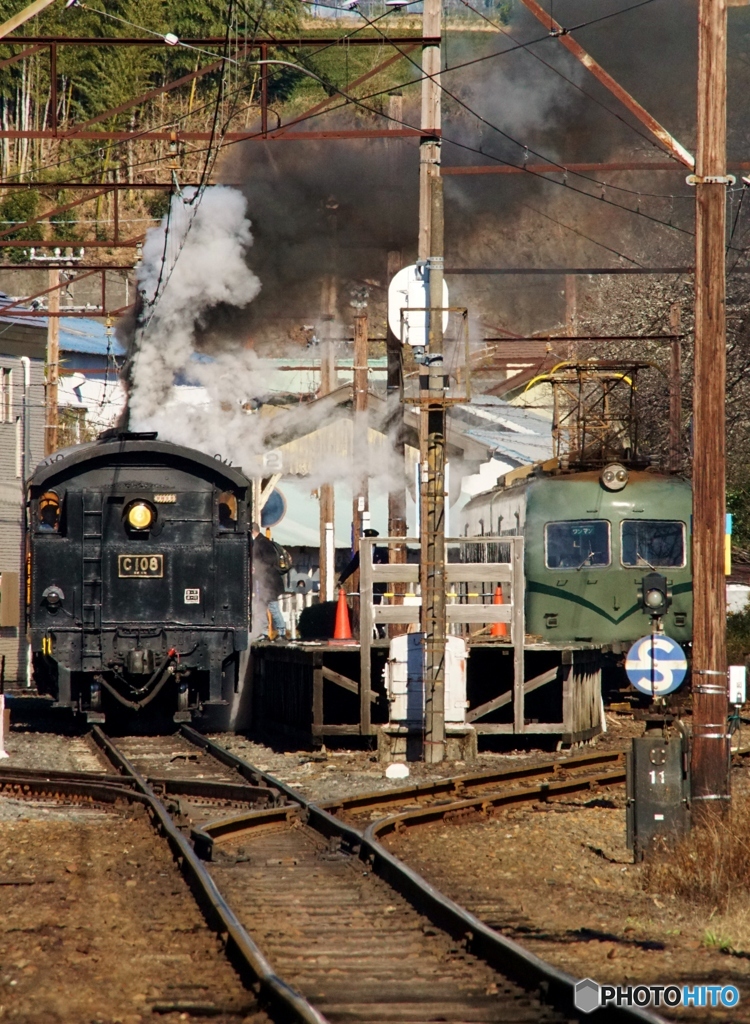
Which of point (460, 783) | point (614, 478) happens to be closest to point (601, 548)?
point (614, 478)

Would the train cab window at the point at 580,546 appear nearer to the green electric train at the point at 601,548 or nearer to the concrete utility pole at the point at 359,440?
the green electric train at the point at 601,548

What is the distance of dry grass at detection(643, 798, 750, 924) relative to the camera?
8.83 metres

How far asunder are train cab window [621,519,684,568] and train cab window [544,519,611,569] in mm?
310

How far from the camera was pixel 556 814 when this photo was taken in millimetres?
12883

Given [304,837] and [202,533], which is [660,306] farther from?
[304,837]

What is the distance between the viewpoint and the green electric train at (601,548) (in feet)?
71.3

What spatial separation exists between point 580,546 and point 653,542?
45.6 inches

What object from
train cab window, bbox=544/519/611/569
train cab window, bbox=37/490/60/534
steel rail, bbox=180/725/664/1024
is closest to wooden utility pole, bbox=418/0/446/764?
steel rail, bbox=180/725/664/1024

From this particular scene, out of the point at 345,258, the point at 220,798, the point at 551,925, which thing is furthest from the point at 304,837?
the point at 345,258

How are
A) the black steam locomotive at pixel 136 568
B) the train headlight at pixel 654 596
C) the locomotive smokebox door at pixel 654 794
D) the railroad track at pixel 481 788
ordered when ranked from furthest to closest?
the black steam locomotive at pixel 136 568
the railroad track at pixel 481 788
the train headlight at pixel 654 596
the locomotive smokebox door at pixel 654 794

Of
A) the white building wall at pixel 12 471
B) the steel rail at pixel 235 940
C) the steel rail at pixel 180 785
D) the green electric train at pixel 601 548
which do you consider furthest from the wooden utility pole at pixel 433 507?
the white building wall at pixel 12 471

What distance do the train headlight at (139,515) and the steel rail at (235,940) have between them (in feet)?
24.9

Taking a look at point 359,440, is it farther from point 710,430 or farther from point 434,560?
point 710,430

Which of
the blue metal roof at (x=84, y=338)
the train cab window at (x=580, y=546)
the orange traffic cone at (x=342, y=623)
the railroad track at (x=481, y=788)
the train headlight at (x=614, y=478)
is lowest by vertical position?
the railroad track at (x=481, y=788)
